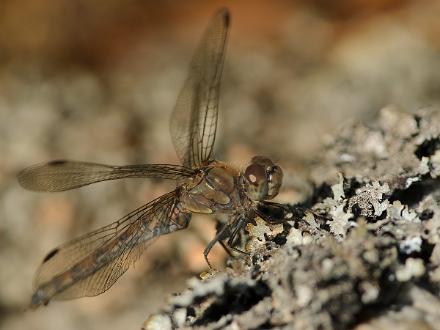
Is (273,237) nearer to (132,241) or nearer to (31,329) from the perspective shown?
(132,241)

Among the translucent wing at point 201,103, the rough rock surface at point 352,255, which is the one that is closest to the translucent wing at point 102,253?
the translucent wing at point 201,103

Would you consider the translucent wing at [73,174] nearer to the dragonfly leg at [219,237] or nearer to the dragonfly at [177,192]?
the dragonfly at [177,192]

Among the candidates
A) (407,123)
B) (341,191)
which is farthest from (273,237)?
(407,123)

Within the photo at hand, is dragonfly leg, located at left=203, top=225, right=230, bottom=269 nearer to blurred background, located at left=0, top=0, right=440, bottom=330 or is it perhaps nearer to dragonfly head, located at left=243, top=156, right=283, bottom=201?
blurred background, located at left=0, top=0, right=440, bottom=330

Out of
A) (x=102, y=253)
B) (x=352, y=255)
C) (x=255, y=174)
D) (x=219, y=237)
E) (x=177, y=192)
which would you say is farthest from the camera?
(x=177, y=192)

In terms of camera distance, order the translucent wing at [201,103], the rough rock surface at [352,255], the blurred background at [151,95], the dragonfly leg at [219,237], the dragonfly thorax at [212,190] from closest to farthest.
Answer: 1. the rough rock surface at [352,255]
2. the dragonfly leg at [219,237]
3. the dragonfly thorax at [212,190]
4. the translucent wing at [201,103]
5. the blurred background at [151,95]

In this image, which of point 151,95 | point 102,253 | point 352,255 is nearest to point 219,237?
point 102,253

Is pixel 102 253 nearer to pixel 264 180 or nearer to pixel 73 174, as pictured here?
pixel 73 174
